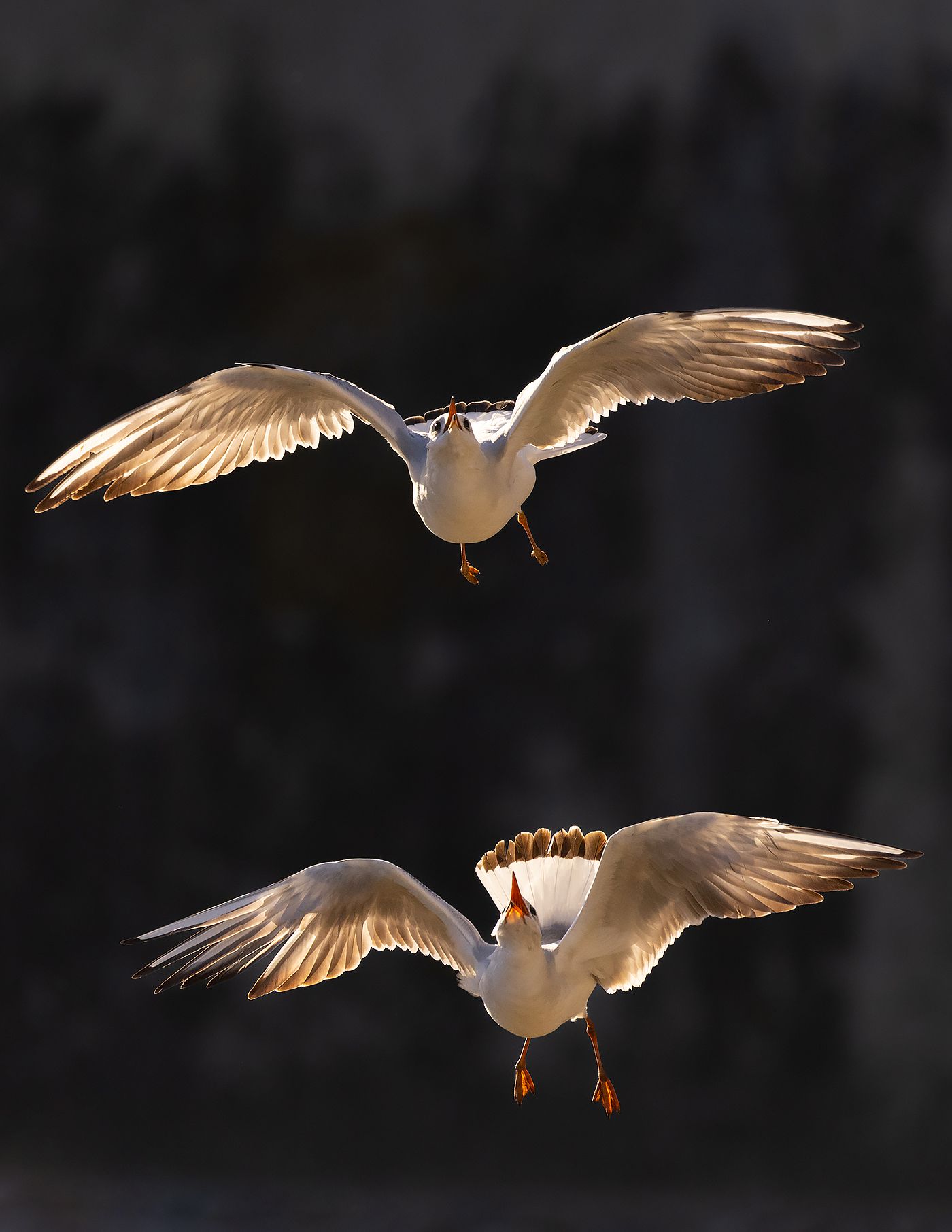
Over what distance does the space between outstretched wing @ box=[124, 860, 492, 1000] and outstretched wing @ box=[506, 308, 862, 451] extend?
2.61 feet

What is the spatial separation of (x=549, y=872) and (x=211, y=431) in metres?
1.05

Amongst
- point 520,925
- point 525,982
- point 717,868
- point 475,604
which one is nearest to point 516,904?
point 520,925

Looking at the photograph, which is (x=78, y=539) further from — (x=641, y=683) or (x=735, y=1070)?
(x=735, y=1070)

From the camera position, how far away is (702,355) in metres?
3.02

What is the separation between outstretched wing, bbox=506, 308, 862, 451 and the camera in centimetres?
294

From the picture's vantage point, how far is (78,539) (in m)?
5.80

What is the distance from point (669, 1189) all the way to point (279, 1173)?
130 centimetres

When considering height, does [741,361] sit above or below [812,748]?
above

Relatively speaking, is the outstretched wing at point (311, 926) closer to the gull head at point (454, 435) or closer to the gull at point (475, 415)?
the gull at point (475, 415)

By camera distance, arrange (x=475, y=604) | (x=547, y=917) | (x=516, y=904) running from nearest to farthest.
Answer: (x=516, y=904), (x=547, y=917), (x=475, y=604)

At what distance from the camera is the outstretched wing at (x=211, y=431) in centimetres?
309

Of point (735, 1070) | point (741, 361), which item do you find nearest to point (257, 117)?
point (741, 361)

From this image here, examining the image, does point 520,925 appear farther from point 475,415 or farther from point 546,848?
point 475,415

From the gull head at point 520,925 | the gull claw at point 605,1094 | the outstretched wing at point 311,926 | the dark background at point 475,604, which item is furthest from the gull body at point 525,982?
the dark background at point 475,604
